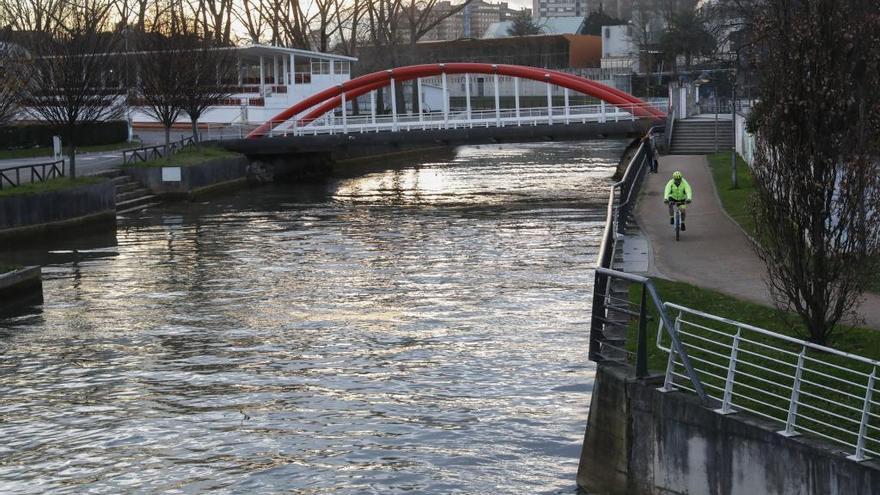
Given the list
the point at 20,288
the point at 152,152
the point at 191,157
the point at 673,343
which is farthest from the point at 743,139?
the point at 673,343

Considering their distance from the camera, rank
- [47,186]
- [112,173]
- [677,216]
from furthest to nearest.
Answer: [112,173] < [47,186] < [677,216]

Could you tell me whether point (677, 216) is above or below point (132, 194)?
above

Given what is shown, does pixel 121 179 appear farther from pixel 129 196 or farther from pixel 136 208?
pixel 136 208

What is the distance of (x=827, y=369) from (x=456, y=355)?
24.0ft

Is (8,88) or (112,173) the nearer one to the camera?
(8,88)

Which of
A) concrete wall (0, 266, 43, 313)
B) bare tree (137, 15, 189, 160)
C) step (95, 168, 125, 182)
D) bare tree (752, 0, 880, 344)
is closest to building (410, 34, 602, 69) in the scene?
bare tree (137, 15, 189, 160)

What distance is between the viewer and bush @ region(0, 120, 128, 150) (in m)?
57.0

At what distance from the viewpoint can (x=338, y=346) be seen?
21906 mm

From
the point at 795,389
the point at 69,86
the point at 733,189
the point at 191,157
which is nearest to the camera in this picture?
the point at 795,389

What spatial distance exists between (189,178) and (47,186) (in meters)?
12.2

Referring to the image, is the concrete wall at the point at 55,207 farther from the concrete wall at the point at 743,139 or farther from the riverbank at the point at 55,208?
the concrete wall at the point at 743,139

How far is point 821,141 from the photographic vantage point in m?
15.0

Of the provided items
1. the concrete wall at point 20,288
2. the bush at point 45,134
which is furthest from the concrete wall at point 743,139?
the bush at point 45,134

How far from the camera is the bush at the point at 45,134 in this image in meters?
57.0
